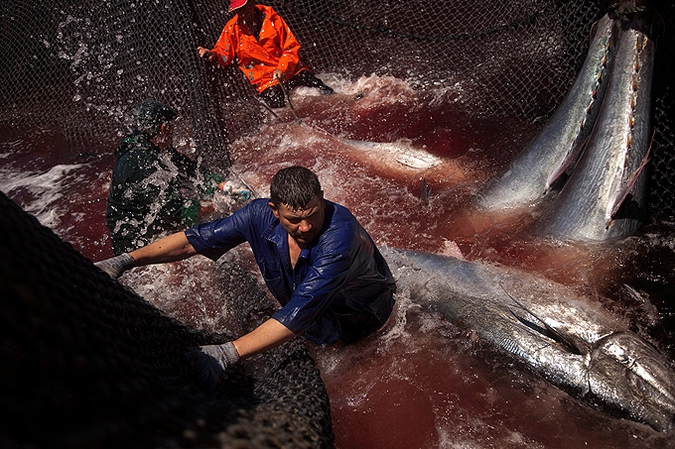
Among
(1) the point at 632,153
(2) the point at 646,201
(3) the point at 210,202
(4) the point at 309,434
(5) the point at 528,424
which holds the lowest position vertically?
(5) the point at 528,424

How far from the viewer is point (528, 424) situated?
2832mm

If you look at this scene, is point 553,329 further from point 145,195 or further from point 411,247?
point 145,195

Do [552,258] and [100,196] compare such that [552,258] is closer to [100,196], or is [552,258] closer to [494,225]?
[494,225]

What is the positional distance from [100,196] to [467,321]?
14.0 ft

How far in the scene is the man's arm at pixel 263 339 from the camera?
7.55 ft

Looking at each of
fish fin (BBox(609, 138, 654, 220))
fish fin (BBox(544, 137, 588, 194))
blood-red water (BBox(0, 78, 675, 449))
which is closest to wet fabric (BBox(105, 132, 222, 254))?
blood-red water (BBox(0, 78, 675, 449))

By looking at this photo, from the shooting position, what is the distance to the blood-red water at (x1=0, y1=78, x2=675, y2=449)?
2881 mm

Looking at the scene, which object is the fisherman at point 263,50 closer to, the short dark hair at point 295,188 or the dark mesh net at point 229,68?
the dark mesh net at point 229,68

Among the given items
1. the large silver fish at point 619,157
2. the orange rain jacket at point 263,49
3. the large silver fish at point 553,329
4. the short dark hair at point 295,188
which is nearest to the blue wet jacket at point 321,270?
the short dark hair at point 295,188

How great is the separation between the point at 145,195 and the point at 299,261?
176cm

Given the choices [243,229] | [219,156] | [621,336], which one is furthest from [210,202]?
[621,336]

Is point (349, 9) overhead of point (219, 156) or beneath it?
overhead

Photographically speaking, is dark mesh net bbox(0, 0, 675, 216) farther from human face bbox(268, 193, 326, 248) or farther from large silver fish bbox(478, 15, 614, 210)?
human face bbox(268, 193, 326, 248)

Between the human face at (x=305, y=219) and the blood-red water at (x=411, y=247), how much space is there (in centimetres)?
130
